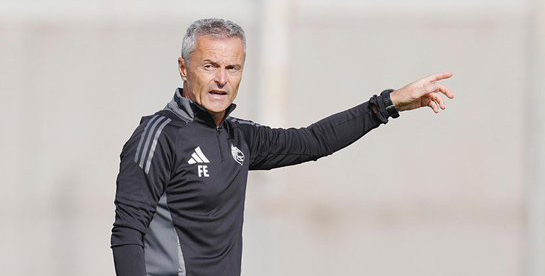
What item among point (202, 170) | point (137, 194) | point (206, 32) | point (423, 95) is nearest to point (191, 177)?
point (202, 170)

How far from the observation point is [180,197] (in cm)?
296

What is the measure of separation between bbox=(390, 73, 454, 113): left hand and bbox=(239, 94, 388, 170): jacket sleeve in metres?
0.07

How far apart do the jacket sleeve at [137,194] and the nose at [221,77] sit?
9.0 inches

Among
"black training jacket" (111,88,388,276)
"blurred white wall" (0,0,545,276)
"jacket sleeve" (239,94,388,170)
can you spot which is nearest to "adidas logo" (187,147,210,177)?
"black training jacket" (111,88,388,276)

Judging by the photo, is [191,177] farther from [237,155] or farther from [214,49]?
[214,49]

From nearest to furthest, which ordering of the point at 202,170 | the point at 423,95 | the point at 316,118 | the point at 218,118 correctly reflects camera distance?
the point at 202,170
the point at 218,118
the point at 423,95
the point at 316,118

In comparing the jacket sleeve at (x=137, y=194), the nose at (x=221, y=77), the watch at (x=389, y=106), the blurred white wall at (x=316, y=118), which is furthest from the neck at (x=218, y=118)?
the blurred white wall at (x=316, y=118)

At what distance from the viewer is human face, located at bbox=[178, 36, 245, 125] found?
9.82 ft

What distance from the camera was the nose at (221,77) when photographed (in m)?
3.00

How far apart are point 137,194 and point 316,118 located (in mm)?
2246

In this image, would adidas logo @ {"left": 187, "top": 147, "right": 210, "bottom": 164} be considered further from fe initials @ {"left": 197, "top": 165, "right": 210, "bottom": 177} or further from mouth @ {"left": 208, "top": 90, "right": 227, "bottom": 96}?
mouth @ {"left": 208, "top": 90, "right": 227, "bottom": 96}

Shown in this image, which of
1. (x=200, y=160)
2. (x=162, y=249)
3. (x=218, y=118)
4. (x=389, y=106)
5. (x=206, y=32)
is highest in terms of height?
(x=206, y=32)

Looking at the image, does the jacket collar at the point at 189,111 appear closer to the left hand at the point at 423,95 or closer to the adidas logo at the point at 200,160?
the adidas logo at the point at 200,160

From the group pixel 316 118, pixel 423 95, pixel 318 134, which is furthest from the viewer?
pixel 316 118
